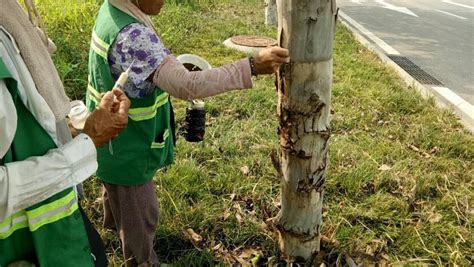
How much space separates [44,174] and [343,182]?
2.36m

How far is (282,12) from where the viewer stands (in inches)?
73.2

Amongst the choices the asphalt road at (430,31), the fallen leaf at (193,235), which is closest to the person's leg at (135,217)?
the fallen leaf at (193,235)

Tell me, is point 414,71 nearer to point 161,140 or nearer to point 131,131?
point 161,140

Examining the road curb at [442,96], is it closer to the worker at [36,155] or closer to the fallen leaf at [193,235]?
the fallen leaf at [193,235]

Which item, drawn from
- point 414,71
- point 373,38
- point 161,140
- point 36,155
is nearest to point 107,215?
point 161,140

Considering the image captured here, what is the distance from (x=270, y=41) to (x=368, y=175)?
4.13 meters

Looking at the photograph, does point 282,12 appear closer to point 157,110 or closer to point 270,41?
point 157,110

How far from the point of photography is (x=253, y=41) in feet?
22.3

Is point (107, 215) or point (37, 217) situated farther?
point (107, 215)

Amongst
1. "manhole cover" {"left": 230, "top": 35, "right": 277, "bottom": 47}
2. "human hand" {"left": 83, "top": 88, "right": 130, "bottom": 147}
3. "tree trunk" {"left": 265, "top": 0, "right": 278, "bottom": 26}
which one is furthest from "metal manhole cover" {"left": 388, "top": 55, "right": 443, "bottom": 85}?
"human hand" {"left": 83, "top": 88, "right": 130, "bottom": 147}

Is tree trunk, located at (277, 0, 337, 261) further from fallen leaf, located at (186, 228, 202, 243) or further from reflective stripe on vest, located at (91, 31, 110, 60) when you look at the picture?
reflective stripe on vest, located at (91, 31, 110, 60)

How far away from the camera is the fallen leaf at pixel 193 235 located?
2643mm

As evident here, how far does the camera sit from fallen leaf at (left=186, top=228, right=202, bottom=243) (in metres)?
2.64

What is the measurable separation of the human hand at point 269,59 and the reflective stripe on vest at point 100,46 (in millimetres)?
661
